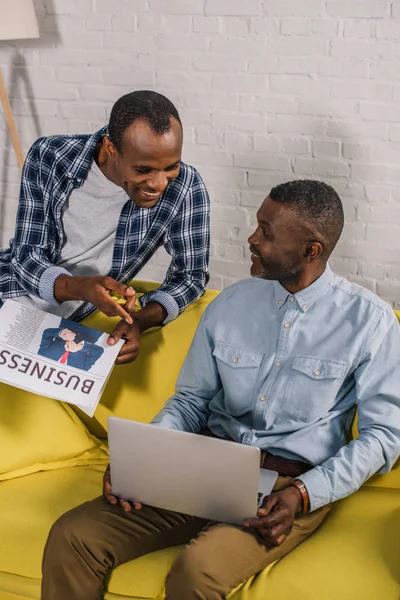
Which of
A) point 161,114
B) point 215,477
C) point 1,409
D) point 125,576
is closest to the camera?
point 215,477

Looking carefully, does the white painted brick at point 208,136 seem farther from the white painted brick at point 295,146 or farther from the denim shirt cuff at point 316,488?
the denim shirt cuff at point 316,488

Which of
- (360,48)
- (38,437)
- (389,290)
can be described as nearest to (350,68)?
(360,48)

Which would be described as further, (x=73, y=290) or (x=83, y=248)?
(x=83, y=248)

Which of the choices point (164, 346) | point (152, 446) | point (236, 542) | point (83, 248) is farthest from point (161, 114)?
point (236, 542)

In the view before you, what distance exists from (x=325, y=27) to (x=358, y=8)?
137 mm

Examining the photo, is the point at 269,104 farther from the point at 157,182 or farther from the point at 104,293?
the point at 104,293

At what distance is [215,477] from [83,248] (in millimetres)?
954

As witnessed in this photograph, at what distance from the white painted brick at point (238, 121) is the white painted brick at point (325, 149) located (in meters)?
0.23

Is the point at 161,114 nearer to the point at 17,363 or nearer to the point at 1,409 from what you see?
the point at 17,363

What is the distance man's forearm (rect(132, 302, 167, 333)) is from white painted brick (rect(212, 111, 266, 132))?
119 cm

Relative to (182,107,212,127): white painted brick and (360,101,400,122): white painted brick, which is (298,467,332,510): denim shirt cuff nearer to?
(360,101,400,122): white painted brick

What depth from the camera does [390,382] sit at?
6.47ft

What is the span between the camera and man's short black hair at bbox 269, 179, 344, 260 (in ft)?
6.70

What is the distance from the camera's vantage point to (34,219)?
2447 millimetres
